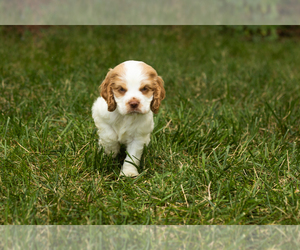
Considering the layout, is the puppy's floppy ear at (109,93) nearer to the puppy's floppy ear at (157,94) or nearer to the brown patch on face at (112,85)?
the brown patch on face at (112,85)

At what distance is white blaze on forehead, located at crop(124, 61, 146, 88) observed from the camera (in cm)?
273

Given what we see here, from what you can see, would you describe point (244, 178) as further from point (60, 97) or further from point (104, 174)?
point (60, 97)

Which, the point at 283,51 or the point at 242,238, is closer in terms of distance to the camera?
the point at 242,238

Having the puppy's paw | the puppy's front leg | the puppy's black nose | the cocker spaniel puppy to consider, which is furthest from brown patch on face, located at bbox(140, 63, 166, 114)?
the puppy's paw

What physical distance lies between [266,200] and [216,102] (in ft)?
7.53

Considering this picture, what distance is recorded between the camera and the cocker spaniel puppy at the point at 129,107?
2752mm

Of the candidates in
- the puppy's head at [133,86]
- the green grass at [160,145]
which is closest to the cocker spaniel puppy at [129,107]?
the puppy's head at [133,86]

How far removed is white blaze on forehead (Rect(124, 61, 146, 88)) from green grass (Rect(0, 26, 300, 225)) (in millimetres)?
841

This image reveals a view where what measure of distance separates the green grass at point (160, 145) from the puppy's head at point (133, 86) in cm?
68

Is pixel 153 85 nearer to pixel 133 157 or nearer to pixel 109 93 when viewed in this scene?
pixel 109 93

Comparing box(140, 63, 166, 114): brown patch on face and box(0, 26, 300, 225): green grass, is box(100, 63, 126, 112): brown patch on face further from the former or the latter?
box(0, 26, 300, 225): green grass

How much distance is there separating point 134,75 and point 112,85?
0.25m
